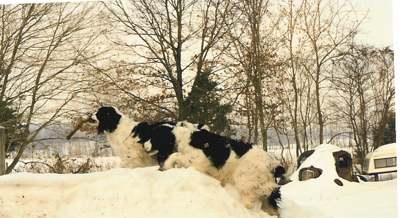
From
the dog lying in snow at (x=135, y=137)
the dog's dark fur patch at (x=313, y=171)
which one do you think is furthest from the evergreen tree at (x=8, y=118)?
the dog's dark fur patch at (x=313, y=171)

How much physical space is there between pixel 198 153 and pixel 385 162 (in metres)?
1.05

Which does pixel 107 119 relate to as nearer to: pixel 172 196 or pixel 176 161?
pixel 176 161

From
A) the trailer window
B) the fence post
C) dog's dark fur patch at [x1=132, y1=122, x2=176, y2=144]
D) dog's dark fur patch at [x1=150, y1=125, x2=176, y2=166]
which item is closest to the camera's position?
the trailer window

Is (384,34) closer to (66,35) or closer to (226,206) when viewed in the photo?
(226,206)

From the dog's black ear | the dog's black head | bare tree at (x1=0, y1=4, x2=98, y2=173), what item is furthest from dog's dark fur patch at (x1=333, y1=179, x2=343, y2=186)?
bare tree at (x1=0, y1=4, x2=98, y2=173)

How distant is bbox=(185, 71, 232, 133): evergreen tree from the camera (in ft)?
13.4

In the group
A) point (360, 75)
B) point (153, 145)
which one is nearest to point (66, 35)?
point (153, 145)

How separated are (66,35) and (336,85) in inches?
71.3

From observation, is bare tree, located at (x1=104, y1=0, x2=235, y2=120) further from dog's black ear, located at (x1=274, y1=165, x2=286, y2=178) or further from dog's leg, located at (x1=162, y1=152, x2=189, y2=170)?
dog's black ear, located at (x1=274, y1=165, x2=286, y2=178)

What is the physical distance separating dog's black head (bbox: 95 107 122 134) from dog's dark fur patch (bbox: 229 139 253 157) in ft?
2.49

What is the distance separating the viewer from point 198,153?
3867mm

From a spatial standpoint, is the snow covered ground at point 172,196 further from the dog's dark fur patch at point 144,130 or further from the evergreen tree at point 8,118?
the evergreen tree at point 8,118

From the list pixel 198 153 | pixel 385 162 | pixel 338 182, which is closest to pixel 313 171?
pixel 338 182

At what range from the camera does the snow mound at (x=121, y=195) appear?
3771mm
